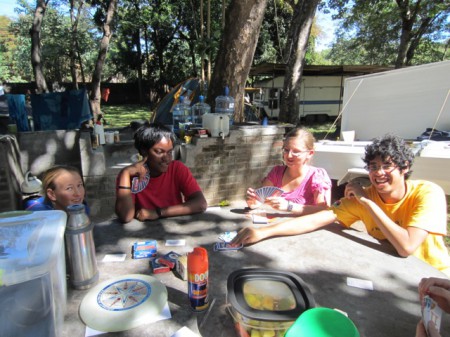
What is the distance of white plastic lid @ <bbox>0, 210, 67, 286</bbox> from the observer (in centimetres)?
90

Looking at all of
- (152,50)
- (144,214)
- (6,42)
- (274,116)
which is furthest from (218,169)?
(6,42)

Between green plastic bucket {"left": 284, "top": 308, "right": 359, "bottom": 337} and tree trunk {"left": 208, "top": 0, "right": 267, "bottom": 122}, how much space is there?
4.43m

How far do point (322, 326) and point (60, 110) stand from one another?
7231 millimetres

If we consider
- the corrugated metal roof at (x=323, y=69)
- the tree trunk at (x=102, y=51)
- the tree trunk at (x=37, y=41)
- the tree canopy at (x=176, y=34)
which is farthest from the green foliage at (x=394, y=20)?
the tree trunk at (x=37, y=41)

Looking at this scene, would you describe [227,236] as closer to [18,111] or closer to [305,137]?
[305,137]

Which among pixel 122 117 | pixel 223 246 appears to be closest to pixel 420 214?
pixel 223 246

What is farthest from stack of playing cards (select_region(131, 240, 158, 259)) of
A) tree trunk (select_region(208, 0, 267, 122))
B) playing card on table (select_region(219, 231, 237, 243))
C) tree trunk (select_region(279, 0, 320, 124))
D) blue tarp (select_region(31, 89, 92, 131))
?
tree trunk (select_region(279, 0, 320, 124))

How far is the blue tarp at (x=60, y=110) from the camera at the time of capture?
644 centimetres

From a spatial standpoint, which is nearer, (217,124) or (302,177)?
(302,177)

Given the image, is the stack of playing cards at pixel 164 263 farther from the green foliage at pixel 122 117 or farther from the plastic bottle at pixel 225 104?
the green foliage at pixel 122 117

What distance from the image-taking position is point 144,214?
212cm

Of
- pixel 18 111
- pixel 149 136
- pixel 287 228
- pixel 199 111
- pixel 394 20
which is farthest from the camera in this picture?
pixel 394 20

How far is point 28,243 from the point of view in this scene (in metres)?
1.02

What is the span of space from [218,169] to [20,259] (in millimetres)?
3887
